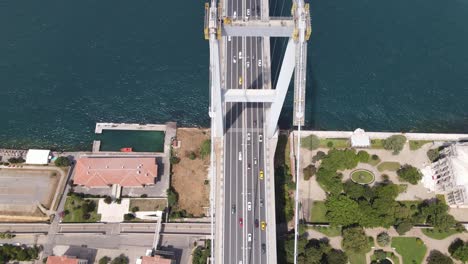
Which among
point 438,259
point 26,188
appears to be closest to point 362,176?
point 438,259

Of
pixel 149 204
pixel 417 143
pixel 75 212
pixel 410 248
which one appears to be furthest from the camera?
pixel 417 143

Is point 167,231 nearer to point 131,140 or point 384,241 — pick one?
point 131,140

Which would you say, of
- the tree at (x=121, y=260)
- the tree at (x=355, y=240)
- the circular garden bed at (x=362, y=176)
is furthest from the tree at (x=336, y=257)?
the tree at (x=121, y=260)

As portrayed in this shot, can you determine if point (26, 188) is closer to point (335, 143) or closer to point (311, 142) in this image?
point (311, 142)

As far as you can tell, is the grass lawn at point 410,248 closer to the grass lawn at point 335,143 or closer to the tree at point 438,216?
the tree at point 438,216

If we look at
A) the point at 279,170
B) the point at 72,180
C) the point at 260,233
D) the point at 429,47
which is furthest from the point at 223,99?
the point at 429,47

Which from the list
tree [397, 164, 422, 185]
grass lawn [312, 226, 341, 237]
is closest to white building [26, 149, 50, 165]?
grass lawn [312, 226, 341, 237]

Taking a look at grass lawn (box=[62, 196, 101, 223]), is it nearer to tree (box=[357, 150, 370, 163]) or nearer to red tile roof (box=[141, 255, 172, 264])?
red tile roof (box=[141, 255, 172, 264])
